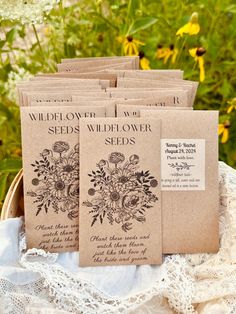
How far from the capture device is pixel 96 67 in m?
1.03

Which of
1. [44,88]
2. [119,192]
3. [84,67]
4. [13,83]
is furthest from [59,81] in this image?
[13,83]

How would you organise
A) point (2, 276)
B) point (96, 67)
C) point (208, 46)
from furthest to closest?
point (208, 46)
point (96, 67)
point (2, 276)

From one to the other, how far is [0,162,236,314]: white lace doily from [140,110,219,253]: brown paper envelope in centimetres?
3

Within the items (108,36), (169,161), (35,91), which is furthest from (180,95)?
(108,36)

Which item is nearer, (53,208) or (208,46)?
(53,208)

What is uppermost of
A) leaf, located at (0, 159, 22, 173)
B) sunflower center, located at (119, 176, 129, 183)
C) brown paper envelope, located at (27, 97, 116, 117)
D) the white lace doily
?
brown paper envelope, located at (27, 97, 116, 117)

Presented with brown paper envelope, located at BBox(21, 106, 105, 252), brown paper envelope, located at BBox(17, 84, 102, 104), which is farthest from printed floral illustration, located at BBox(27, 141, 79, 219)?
brown paper envelope, located at BBox(17, 84, 102, 104)

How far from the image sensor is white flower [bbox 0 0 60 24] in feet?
3.25

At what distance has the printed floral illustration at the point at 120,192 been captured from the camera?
0.85 m

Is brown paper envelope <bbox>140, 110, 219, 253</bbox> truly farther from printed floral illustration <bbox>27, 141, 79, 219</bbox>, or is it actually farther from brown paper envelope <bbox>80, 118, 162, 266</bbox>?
printed floral illustration <bbox>27, 141, 79, 219</bbox>

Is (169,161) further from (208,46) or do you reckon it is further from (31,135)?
(208,46)

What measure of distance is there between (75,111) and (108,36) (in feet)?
2.28

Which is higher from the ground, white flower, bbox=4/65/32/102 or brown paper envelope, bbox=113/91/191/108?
white flower, bbox=4/65/32/102

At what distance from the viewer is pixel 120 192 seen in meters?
0.86
